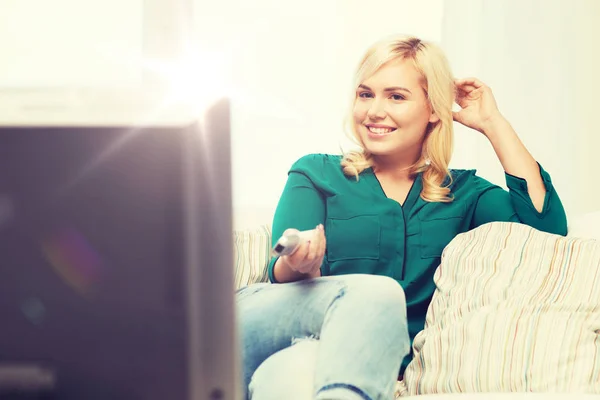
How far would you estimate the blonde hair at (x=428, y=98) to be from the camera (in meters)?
1.67

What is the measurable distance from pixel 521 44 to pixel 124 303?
236cm

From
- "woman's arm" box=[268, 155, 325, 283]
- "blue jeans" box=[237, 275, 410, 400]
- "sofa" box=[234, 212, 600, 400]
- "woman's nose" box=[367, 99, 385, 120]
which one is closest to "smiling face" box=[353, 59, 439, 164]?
"woman's nose" box=[367, 99, 385, 120]

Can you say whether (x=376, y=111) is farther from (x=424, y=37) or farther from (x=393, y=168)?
(x=424, y=37)

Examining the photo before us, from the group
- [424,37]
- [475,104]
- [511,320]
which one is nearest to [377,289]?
Result: [511,320]

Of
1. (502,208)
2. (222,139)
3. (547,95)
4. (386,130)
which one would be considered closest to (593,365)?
(502,208)

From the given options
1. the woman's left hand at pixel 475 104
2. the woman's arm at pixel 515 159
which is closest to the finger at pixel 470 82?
the woman's left hand at pixel 475 104

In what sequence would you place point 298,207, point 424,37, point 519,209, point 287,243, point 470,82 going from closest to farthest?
point 287,243
point 298,207
point 519,209
point 470,82
point 424,37

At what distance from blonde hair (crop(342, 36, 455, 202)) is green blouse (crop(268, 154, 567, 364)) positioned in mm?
33

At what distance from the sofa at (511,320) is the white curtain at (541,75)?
1.11m

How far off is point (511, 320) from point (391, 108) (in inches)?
25.9

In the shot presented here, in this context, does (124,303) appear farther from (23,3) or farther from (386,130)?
(23,3)

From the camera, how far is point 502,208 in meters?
1.65

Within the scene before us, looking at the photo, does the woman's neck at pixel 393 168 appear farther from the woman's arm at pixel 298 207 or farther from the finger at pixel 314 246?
the finger at pixel 314 246

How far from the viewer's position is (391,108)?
1.67 meters
